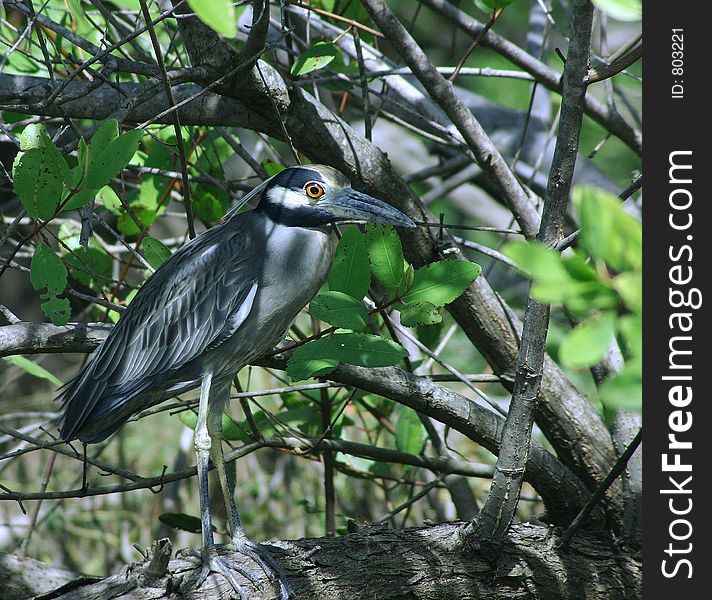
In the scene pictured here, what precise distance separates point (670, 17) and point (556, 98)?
3.39 metres

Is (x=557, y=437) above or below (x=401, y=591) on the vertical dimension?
above

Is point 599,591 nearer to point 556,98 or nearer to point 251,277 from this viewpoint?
point 251,277

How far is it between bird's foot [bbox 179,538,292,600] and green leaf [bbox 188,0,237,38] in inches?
65.9

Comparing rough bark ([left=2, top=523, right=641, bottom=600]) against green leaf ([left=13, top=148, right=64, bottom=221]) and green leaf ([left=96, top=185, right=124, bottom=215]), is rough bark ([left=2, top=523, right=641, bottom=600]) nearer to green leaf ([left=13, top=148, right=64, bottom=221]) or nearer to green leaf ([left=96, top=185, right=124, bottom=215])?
A: green leaf ([left=13, top=148, right=64, bottom=221])

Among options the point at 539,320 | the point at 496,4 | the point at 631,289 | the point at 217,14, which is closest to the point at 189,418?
the point at 539,320

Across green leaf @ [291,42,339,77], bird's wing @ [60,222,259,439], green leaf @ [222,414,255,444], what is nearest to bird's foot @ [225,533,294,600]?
green leaf @ [222,414,255,444]

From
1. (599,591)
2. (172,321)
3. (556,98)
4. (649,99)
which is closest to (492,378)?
(599,591)

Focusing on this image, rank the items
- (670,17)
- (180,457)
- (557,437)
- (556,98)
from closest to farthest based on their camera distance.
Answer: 1. (670,17)
2. (557,437)
3. (180,457)
4. (556,98)

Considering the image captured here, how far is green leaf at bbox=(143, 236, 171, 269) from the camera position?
262 cm

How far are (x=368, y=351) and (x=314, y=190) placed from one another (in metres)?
0.83

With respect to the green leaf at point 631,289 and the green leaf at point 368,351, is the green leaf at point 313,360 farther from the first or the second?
the green leaf at point 631,289

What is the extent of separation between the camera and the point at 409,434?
3.06 m

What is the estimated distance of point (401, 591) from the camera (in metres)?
2.27

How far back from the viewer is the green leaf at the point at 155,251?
2.62 m
